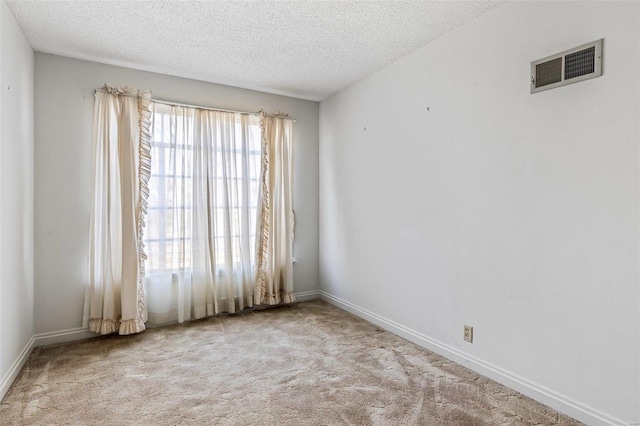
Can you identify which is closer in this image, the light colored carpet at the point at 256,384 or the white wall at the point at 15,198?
the light colored carpet at the point at 256,384

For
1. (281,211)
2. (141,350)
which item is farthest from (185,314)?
(281,211)

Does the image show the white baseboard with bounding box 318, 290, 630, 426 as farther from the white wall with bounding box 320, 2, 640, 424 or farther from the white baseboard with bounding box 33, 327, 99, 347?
the white baseboard with bounding box 33, 327, 99, 347

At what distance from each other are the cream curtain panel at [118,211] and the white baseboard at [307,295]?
1813 millimetres

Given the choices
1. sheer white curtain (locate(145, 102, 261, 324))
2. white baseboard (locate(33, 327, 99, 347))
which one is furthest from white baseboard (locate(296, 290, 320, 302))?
white baseboard (locate(33, 327, 99, 347))

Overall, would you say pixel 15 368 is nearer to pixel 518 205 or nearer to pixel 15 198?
pixel 15 198

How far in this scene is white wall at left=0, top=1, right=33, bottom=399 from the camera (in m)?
2.33

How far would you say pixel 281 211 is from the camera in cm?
427

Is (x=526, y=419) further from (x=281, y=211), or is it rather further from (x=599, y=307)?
(x=281, y=211)

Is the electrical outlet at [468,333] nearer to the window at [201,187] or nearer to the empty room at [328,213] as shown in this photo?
the empty room at [328,213]

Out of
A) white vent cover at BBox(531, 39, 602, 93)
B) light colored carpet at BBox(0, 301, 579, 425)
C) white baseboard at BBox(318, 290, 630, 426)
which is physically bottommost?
light colored carpet at BBox(0, 301, 579, 425)

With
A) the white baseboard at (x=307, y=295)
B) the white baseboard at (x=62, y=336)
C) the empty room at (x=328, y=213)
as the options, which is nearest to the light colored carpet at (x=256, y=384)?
the empty room at (x=328, y=213)

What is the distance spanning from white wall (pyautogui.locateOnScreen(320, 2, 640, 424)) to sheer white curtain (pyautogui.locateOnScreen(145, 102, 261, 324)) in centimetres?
144

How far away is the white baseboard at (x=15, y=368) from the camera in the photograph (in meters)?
2.29

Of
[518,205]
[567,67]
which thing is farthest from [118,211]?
[567,67]
